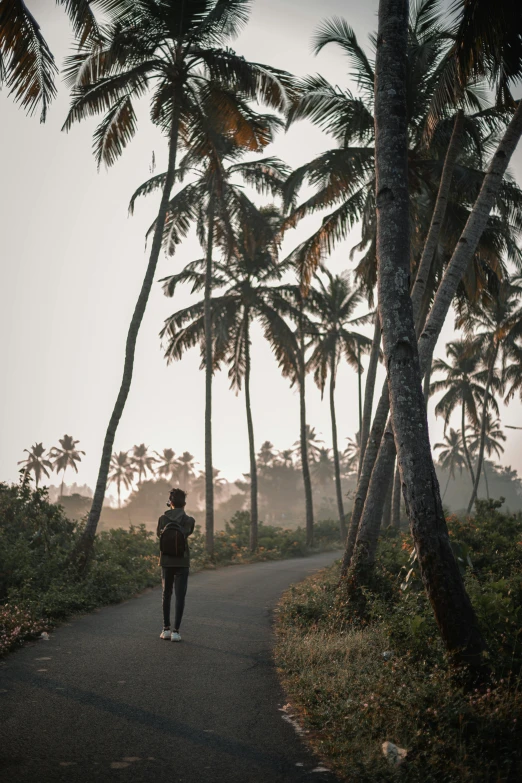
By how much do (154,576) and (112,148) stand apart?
10.2 metres

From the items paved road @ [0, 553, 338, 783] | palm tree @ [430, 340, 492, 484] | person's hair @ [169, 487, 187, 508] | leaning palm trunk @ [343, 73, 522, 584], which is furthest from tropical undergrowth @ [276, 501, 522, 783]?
palm tree @ [430, 340, 492, 484]

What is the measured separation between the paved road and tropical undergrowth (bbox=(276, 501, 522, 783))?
0.95ft

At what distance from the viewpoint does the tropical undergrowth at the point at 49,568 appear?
299 inches

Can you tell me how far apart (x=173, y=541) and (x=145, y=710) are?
2732 mm

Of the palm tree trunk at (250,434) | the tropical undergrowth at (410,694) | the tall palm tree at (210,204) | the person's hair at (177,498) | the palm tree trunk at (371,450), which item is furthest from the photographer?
the palm tree trunk at (250,434)

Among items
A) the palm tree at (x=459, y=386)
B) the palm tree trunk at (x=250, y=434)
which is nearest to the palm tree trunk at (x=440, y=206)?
the palm tree trunk at (x=250, y=434)

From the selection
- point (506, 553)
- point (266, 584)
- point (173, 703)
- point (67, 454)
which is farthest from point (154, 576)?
Answer: point (67, 454)

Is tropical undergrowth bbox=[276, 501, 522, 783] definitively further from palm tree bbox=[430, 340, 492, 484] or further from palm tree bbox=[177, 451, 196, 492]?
palm tree bbox=[177, 451, 196, 492]

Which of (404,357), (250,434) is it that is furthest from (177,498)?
(250,434)

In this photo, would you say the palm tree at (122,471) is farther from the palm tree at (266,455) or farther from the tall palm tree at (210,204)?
the tall palm tree at (210,204)

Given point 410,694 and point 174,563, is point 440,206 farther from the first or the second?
point 410,694

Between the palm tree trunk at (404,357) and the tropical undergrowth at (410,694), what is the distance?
43 cm

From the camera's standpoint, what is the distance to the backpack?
713cm

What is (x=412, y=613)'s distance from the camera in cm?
590
